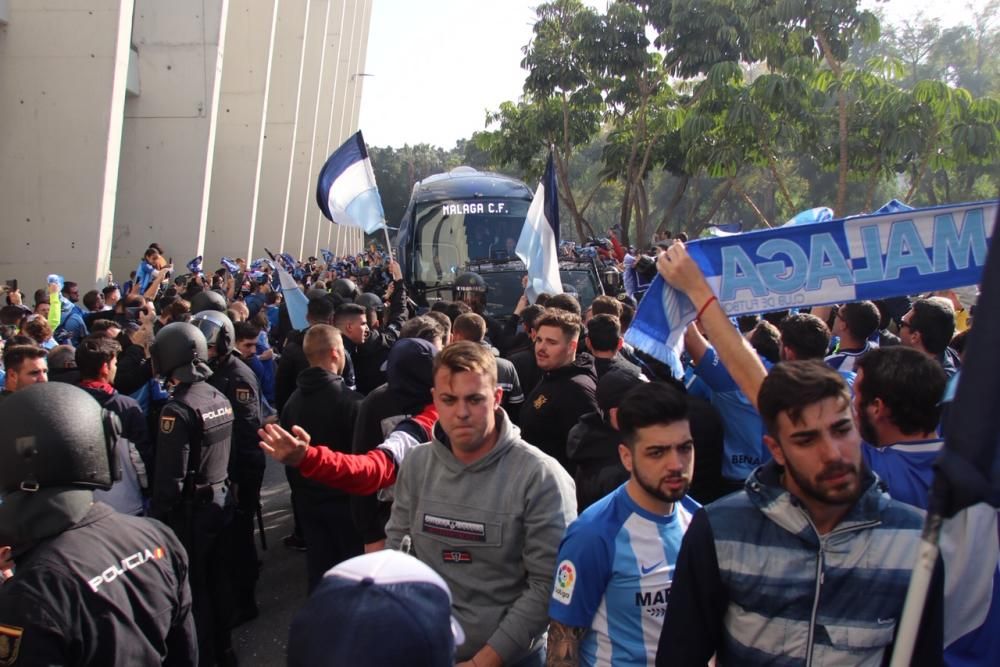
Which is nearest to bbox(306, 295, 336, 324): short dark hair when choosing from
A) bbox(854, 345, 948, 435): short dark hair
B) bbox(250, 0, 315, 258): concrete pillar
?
bbox(854, 345, 948, 435): short dark hair

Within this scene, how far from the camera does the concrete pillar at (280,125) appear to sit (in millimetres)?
29156

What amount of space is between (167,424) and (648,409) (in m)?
2.85

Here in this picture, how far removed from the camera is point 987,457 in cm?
143

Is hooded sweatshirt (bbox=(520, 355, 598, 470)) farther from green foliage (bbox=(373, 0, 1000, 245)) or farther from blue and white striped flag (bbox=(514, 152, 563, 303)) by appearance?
green foliage (bbox=(373, 0, 1000, 245))

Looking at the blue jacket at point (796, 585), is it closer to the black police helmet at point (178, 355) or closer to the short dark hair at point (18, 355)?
the black police helmet at point (178, 355)

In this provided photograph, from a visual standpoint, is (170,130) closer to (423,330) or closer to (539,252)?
(539,252)

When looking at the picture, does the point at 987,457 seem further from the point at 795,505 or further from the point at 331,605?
the point at 331,605

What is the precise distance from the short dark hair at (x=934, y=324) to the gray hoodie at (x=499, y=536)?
7.90 feet

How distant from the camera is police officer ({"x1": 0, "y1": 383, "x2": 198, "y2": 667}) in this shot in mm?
2072

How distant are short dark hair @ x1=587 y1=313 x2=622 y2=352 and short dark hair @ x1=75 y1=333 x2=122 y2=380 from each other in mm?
2698

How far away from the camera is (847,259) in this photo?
10.2 feet

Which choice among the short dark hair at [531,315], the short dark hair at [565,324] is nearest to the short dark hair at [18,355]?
the short dark hair at [565,324]

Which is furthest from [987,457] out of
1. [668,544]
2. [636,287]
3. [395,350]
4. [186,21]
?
[186,21]

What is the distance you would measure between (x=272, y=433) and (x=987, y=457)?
2.02 meters
